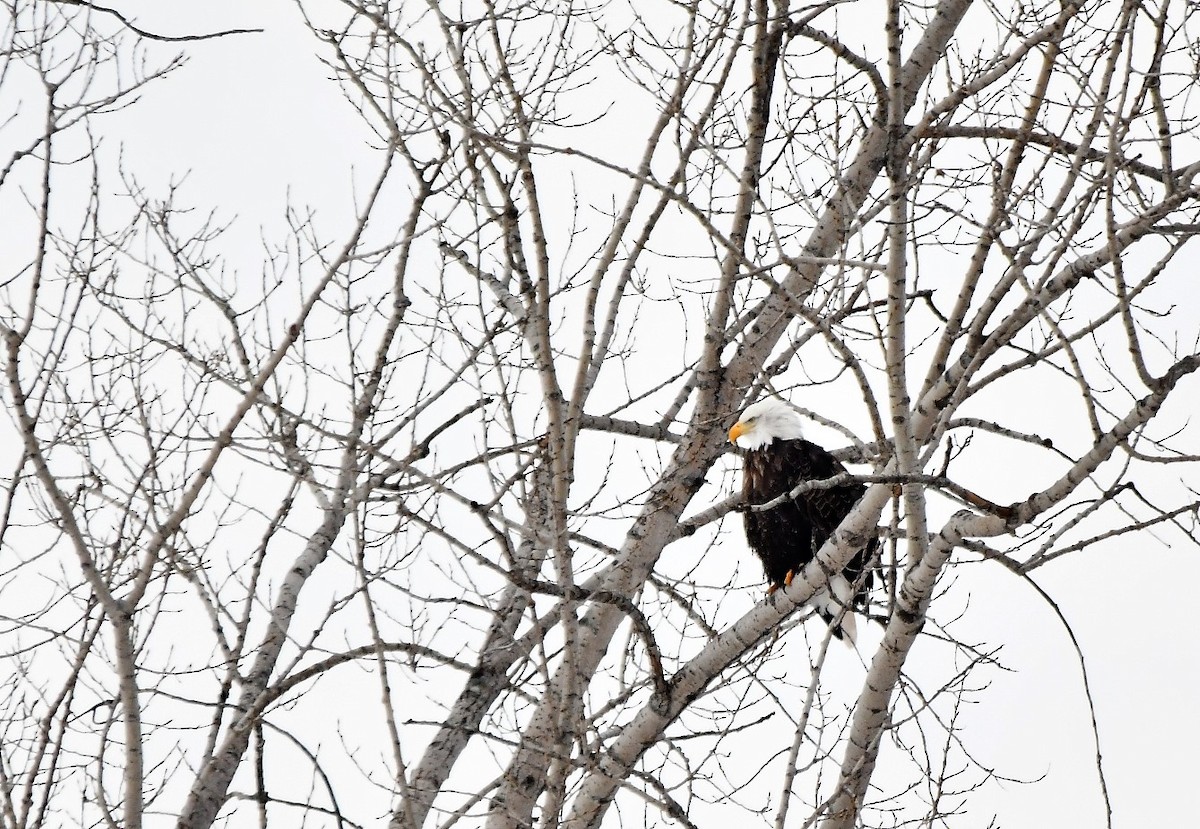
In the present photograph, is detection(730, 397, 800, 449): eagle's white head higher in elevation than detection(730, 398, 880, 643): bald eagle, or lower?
higher

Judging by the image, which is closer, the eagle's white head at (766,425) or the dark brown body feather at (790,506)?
the dark brown body feather at (790,506)

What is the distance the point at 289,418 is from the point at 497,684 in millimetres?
1068

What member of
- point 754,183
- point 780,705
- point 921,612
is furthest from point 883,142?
point 780,705

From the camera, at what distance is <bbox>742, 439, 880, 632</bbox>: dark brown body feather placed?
5.20m

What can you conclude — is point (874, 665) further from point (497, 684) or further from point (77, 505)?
point (77, 505)

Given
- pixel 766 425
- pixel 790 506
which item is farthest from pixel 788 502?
pixel 766 425

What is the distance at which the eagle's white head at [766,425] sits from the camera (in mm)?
5562

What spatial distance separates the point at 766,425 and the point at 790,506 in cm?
42

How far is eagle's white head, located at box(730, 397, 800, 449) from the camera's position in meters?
5.56

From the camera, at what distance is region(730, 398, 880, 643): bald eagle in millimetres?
5195

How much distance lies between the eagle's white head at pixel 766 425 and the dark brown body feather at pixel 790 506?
0.15ft

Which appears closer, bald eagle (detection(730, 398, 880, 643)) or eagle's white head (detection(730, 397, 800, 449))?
bald eagle (detection(730, 398, 880, 643))

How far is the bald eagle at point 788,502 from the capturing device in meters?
5.20

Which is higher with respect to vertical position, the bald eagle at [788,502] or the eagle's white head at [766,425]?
the eagle's white head at [766,425]
